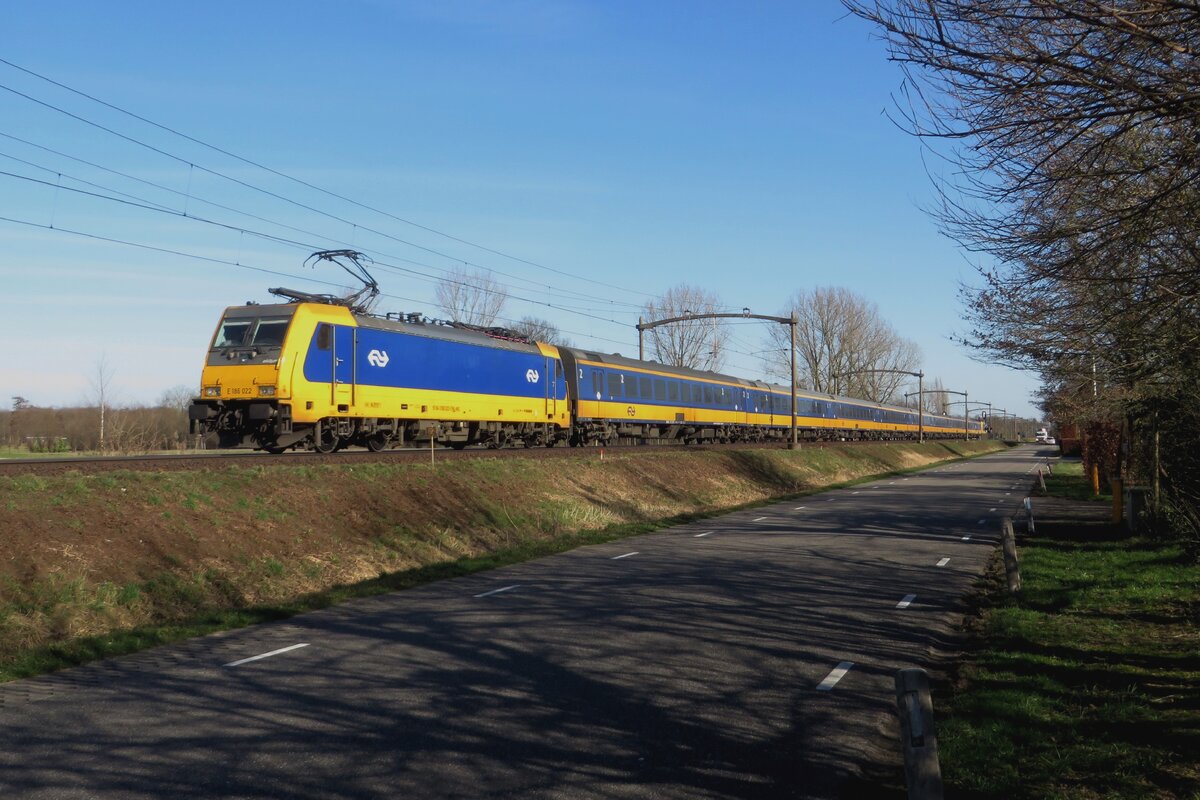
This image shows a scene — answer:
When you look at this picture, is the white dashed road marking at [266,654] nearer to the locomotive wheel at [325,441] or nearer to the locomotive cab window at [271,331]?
the locomotive cab window at [271,331]

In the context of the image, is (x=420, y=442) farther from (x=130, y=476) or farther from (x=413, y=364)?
(x=130, y=476)

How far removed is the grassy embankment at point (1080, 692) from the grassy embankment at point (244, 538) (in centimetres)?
795

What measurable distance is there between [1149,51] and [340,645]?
329 inches

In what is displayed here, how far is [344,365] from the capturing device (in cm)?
2320

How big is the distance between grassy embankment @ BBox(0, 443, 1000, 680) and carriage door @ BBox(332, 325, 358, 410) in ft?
10.1

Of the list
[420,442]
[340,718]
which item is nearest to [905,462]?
[420,442]

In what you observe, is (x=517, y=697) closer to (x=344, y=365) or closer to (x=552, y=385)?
(x=344, y=365)

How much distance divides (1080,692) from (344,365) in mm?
18106

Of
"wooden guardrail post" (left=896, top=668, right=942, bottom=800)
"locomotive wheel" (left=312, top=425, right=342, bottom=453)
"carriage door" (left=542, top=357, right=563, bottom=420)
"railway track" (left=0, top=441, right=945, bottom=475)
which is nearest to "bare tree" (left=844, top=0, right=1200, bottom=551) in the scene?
"wooden guardrail post" (left=896, top=668, right=942, bottom=800)

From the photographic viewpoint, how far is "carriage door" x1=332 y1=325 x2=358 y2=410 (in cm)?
2298

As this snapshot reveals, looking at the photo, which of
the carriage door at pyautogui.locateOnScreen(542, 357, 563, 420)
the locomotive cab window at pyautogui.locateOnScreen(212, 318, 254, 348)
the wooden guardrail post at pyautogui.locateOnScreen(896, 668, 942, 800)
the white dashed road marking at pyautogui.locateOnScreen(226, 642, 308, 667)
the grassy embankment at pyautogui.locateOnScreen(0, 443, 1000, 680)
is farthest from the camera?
the carriage door at pyautogui.locateOnScreen(542, 357, 563, 420)

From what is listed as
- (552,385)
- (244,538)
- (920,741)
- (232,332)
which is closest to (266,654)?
(244,538)

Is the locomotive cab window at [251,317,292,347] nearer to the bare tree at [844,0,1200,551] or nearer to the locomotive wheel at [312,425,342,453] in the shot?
the locomotive wheel at [312,425,342,453]

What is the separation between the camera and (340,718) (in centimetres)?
737
